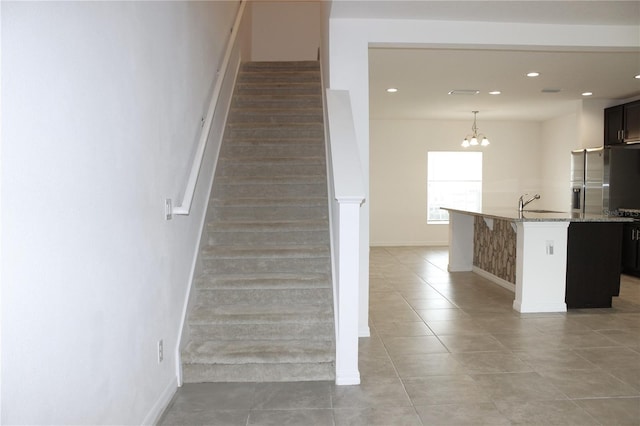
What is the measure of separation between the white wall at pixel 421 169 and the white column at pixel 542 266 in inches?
197

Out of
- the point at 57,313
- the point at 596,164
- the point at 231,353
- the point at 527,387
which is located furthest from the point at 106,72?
the point at 596,164

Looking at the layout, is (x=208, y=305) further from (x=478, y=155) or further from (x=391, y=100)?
(x=478, y=155)

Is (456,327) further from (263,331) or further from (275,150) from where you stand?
(275,150)

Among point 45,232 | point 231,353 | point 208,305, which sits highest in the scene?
point 45,232

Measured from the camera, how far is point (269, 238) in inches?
150

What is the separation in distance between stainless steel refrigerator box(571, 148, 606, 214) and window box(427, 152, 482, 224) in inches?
98.5

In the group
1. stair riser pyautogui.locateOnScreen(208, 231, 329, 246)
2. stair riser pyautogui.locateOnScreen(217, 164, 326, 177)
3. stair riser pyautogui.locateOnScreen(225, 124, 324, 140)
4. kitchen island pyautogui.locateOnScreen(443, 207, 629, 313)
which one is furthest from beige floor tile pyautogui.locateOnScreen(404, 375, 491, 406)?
stair riser pyautogui.locateOnScreen(225, 124, 324, 140)

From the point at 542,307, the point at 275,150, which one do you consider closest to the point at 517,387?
the point at 542,307

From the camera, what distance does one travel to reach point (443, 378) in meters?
3.03

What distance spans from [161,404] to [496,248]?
470 cm

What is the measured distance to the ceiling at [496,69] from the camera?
3.63 metres

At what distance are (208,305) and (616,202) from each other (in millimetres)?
6244

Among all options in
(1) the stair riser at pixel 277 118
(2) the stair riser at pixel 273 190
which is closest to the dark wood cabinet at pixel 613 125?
(1) the stair riser at pixel 277 118

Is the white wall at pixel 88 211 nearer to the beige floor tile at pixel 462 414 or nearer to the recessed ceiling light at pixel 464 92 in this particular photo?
the beige floor tile at pixel 462 414
